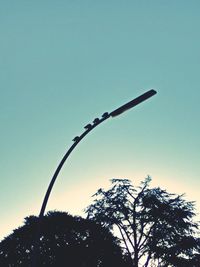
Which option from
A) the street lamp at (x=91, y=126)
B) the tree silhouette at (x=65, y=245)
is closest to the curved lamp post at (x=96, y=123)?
the street lamp at (x=91, y=126)

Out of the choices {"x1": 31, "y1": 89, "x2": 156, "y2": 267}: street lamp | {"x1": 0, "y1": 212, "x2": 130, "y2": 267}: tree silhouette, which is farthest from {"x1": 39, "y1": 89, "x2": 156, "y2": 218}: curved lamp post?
{"x1": 0, "y1": 212, "x2": 130, "y2": 267}: tree silhouette

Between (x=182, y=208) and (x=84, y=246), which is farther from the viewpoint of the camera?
(x=84, y=246)

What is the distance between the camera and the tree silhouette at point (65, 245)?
29203 mm

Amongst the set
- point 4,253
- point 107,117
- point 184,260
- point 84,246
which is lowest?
point 184,260

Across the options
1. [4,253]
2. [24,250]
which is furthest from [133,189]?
[4,253]

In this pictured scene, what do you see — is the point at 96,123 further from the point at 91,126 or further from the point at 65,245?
the point at 65,245

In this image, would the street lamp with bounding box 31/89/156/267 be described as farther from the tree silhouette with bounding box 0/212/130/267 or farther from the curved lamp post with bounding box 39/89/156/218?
the tree silhouette with bounding box 0/212/130/267

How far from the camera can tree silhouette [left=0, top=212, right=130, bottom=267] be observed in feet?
95.8

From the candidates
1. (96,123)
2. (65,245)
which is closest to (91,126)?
(96,123)

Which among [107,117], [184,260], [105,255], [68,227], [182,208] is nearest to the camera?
[107,117]

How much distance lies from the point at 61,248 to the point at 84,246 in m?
2.44

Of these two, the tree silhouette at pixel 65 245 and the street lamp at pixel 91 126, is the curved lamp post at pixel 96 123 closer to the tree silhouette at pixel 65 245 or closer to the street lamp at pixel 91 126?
the street lamp at pixel 91 126

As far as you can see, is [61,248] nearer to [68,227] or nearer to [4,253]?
[68,227]

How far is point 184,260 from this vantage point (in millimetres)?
23500
